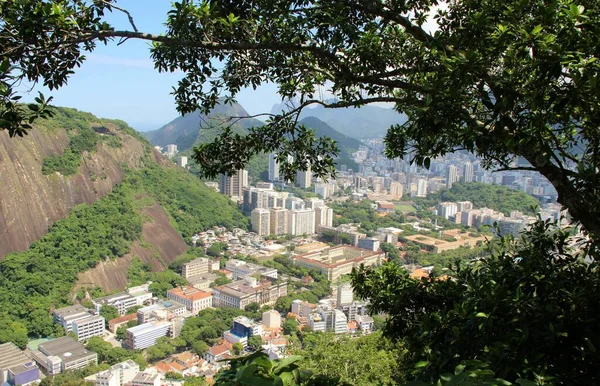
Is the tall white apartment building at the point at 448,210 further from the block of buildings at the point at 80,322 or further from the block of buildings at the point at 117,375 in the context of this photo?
the block of buildings at the point at 117,375

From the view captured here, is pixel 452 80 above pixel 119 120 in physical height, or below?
below

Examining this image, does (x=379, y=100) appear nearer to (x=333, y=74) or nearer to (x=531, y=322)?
(x=333, y=74)

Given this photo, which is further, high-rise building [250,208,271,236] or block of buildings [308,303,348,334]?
high-rise building [250,208,271,236]

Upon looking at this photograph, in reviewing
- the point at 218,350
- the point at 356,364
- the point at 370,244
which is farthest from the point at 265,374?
the point at 370,244

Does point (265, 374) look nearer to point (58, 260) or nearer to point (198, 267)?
point (58, 260)

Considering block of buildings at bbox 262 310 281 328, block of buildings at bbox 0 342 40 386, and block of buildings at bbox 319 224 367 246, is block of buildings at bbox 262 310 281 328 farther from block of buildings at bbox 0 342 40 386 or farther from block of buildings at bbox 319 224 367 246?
block of buildings at bbox 319 224 367 246

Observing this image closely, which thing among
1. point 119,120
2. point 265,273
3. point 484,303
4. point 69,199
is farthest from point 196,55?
point 119,120

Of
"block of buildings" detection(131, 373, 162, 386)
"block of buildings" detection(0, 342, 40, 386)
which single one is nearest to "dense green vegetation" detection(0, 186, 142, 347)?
"block of buildings" detection(0, 342, 40, 386)
